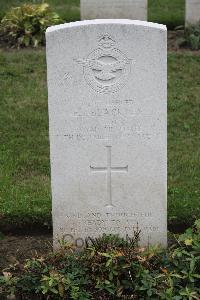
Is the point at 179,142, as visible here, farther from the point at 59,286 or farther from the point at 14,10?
the point at 14,10

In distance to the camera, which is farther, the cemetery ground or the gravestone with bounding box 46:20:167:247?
the cemetery ground

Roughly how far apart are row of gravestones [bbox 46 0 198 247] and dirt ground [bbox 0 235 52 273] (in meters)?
0.36

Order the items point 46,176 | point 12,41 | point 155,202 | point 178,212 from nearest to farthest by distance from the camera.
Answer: point 155,202 → point 178,212 → point 46,176 → point 12,41

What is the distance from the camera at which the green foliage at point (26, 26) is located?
1112 centimetres

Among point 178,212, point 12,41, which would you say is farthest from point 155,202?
point 12,41

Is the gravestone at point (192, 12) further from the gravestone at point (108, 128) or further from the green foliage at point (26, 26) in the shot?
the gravestone at point (108, 128)

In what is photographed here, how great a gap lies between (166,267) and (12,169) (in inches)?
100

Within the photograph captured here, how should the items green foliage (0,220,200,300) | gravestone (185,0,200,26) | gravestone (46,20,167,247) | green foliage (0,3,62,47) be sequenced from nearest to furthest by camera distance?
green foliage (0,220,200,300), gravestone (46,20,167,247), green foliage (0,3,62,47), gravestone (185,0,200,26)

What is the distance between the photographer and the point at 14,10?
11500 millimetres

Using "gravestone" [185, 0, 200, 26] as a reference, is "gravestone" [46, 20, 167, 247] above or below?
below

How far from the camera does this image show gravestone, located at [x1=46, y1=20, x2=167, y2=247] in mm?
4910

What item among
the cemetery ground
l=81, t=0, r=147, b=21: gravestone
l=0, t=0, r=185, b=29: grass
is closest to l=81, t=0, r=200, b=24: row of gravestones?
l=81, t=0, r=147, b=21: gravestone

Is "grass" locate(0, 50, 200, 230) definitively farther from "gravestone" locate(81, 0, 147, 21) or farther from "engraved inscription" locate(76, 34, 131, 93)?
"engraved inscription" locate(76, 34, 131, 93)

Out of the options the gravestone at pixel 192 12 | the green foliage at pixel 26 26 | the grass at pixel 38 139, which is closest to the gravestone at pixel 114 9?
the green foliage at pixel 26 26
